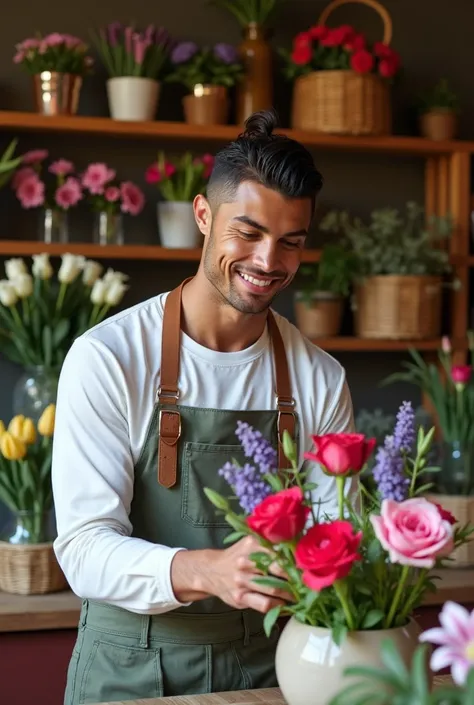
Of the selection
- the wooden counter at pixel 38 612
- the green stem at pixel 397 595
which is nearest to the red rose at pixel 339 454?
the green stem at pixel 397 595

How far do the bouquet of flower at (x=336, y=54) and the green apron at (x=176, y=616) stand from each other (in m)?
1.79

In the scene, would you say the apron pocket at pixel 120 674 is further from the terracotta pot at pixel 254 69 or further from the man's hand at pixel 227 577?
the terracotta pot at pixel 254 69

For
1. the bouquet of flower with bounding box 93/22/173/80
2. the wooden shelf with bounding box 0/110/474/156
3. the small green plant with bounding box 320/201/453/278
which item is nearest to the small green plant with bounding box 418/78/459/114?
the wooden shelf with bounding box 0/110/474/156

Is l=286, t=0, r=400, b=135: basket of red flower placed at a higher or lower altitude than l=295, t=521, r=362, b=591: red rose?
higher

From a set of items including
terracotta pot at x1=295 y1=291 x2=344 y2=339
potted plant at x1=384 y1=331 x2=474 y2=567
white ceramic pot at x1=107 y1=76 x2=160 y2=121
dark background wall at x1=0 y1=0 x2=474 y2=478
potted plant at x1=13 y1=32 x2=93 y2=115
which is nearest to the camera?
potted plant at x1=384 y1=331 x2=474 y2=567

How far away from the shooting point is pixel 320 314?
11.6 feet

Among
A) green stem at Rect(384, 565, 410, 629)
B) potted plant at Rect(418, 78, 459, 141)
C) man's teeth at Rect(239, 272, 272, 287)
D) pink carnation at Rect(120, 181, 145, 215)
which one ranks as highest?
potted plant at Rect(418, 78, 459, 141)

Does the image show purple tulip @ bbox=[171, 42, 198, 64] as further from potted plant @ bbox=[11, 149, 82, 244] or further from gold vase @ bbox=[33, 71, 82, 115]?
potted plant @ bbox=[11, 149, 82, 244]

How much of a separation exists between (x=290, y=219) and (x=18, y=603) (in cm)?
137

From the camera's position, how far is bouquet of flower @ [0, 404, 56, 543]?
271cm

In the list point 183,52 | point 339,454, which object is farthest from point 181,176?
point 339,454

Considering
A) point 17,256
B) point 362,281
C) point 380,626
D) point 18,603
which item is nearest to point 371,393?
point 362,281

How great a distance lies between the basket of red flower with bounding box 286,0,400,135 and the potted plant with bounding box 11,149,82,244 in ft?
2.50

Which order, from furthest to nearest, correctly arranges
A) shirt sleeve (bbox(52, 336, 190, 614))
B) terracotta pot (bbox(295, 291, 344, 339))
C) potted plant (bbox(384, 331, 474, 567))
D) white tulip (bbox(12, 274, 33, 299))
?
terracotta pot (bbox(295, 291, 344, 339))
potted plant (bbox(384, 331, 474, 567))
white tulip (bbox(12, 274, 33, 299))
shirt sleeve (bbox(52, 336, 190, 614))
